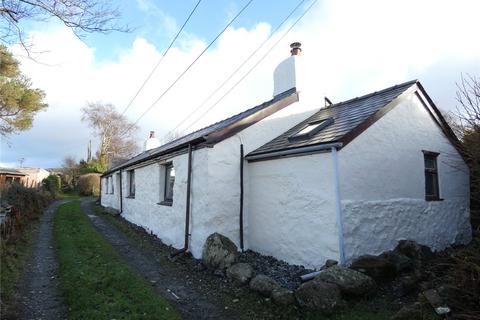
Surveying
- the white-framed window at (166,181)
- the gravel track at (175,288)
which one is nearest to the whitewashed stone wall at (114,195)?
the white-framed window at (166,181)

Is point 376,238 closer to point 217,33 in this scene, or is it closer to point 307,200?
point 307,200

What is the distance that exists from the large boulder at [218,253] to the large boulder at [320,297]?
2468 mm

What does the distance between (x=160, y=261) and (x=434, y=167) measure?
27.3 feet

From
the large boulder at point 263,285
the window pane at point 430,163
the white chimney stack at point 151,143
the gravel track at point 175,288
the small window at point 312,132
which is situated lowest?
the gravel track at point 175,288

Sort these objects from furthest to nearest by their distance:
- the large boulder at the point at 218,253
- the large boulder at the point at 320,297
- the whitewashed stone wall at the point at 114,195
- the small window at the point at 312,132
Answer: the whitewashed stone wall at the point at 114,195 → the small window at the point at 312,132 → the large boulder at the point at 218,253 → the large boulder at the point at 320,297

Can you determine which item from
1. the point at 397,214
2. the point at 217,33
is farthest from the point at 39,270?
the point at 397,214

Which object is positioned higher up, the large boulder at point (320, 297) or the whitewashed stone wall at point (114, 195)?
the whitewashed stone wall at point (114, 195)

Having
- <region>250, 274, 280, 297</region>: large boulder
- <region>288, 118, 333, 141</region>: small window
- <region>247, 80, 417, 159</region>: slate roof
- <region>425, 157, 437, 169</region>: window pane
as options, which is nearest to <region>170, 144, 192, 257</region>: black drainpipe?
<region>247, 80, 417, 159</region>: slate roof

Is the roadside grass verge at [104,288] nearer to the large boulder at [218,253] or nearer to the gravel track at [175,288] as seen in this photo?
the gravel track at [175,288]

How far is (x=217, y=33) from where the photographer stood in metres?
10.3

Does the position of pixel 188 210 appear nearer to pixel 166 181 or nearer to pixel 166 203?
pixel 166 203

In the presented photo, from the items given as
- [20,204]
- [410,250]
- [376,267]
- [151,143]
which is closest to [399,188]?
[410,250]

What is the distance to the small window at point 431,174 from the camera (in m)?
10.0

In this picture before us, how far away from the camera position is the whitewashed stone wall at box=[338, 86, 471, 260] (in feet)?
25.2
